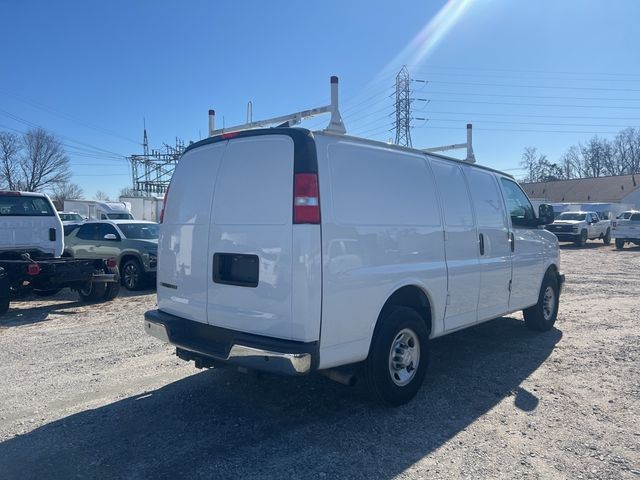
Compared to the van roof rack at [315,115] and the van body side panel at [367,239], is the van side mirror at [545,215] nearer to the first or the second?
the van body side panel at [367,239]

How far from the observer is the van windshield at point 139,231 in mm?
12094

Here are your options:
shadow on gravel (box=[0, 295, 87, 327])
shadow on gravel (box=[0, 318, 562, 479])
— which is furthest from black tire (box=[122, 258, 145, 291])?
shadow on gravel (box=[0, 318, 562, 479])

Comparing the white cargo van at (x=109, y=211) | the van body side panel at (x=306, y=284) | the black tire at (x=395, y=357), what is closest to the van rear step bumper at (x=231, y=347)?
the van body side panel at (x=306, y=284)

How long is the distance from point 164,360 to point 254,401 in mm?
1749

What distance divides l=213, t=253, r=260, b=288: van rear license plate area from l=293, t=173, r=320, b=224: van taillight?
500mm

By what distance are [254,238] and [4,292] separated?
676cm

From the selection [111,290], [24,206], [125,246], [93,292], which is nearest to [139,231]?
[125,246]

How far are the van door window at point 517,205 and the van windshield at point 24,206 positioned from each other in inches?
322

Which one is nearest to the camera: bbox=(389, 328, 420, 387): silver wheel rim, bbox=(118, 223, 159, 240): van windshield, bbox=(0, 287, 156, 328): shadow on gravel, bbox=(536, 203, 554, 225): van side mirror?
bbox=(389, 328, 420, 387): silver wheel rim

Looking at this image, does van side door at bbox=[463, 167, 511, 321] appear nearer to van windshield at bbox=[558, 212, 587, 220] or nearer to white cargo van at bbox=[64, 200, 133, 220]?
van windshield at bbox=[558, 212, 587, 220]

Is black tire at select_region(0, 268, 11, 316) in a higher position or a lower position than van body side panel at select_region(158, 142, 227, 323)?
lower

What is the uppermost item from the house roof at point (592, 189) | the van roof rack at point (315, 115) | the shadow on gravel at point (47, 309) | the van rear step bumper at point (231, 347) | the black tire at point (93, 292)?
the house roof at point (592, 189)

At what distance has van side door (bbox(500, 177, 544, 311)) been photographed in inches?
241

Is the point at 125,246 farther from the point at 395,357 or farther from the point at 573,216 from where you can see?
the point at 573,216
